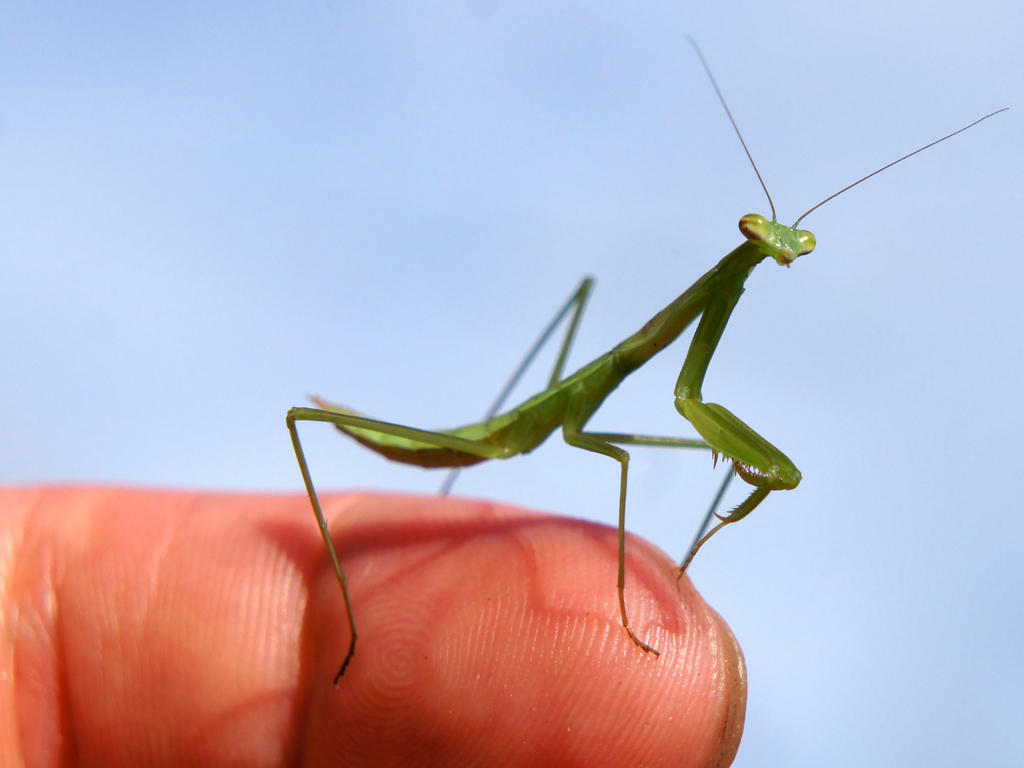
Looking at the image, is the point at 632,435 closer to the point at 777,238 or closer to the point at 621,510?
the point at 621,510

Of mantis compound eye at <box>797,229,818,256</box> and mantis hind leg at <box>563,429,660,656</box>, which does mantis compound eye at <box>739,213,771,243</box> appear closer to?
mantis compound eye at <box>797,229,818,256</box>

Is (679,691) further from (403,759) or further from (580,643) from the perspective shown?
(403,759)

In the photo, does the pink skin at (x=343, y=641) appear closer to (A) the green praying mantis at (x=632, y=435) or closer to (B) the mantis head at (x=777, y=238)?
(A) the green praying mantis at (x=632, y=435)

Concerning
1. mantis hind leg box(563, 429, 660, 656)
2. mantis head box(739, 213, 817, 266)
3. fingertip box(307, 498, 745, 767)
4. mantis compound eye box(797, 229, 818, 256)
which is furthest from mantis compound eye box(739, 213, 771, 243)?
fingertip box(307, 498, 745, 767)

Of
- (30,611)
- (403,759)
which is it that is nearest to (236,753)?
(403,759)

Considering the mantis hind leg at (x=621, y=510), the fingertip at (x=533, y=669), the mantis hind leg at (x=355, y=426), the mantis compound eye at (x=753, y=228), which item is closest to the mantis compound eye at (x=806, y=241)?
the mantis compound eye at (x=753, y=228)

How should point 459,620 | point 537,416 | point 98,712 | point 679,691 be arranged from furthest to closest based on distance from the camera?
point 537,416, point 98,712, point 459,620, point 679,691
